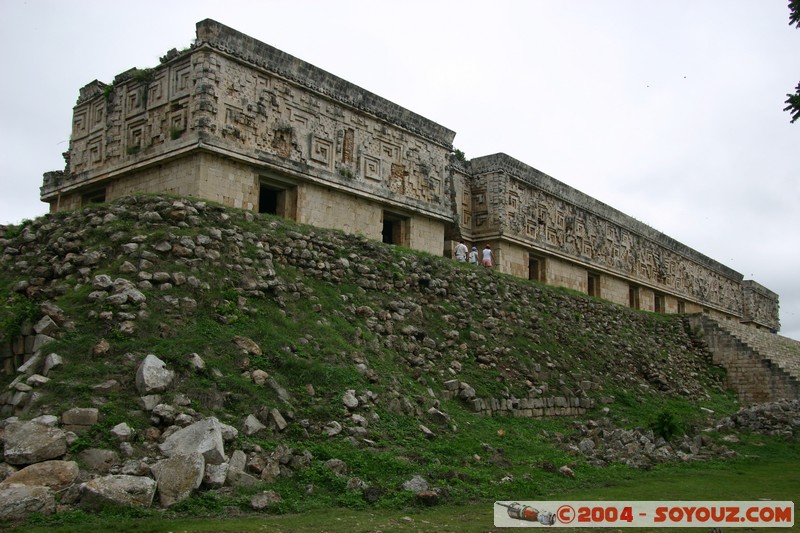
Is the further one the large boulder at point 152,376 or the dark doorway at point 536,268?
the dark doorway at point 536,268

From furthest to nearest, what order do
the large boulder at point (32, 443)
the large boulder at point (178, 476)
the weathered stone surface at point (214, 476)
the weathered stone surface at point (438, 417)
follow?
the weathered stone surface at point (438, 417) → the weathered stone surface at point (214, 476) → the large boulder at point (32, 443) → the large boulder at point (178, 476)

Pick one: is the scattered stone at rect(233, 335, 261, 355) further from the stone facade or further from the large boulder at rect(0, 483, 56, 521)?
the stone facade

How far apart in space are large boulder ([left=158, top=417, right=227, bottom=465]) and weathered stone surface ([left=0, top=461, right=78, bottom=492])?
31.9 inches

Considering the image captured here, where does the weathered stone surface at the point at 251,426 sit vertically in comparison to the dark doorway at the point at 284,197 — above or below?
below

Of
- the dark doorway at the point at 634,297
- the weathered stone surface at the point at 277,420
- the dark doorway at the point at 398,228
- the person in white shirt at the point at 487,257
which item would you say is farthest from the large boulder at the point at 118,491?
the dark doorway at the point at 634,297

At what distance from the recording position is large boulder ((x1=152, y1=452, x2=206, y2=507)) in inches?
232

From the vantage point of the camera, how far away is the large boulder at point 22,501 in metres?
5.44

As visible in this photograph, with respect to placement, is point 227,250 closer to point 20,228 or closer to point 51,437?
point 20,228

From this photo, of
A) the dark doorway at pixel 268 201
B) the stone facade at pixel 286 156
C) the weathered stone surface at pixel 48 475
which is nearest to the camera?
the weathered stone surface at pixel 48 475

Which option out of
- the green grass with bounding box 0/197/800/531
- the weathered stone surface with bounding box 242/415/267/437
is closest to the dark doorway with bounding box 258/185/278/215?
the green grass with bounding box 0/197/800/531

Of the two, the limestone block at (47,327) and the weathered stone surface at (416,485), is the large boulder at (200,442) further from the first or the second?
the limestone block at (47,327)

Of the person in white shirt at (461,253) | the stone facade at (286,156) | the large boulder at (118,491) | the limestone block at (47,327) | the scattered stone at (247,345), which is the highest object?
the stone facade at (286,156)

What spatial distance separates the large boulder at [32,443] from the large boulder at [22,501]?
1.37 feet

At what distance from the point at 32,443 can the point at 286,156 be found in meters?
8.50
